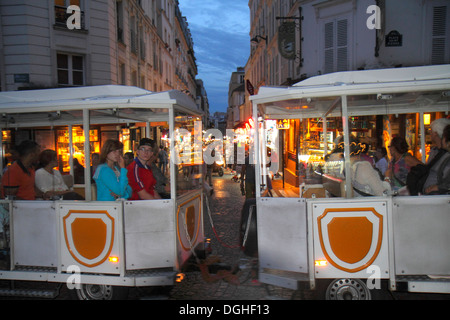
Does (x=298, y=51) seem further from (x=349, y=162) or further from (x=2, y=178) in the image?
(x=2, y=178)

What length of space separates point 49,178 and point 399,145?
5.14 m

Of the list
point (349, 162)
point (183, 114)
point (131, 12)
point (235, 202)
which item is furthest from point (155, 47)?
point (349, 162)

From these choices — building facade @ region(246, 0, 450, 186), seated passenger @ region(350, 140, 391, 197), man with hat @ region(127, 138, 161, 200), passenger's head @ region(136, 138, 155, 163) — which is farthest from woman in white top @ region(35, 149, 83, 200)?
building facade @ region(246, 0, 450, 186)

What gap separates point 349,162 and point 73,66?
14.2 m

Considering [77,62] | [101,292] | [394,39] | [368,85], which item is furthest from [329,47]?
[101,292]

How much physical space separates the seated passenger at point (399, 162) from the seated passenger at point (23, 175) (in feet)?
16.2

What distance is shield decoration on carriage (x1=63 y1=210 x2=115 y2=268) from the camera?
13.4 ft

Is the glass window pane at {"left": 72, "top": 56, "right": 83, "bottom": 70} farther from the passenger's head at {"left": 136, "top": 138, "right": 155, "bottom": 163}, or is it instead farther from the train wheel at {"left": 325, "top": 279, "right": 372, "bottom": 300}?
the train wheel at {"left": 325, "top": 279, "right": 372, "bottom": 300}

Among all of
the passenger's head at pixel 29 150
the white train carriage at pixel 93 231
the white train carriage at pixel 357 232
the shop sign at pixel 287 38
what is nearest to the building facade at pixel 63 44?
the shop sign at pixel 287 38

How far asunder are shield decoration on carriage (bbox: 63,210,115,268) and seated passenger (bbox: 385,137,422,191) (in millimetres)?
3817

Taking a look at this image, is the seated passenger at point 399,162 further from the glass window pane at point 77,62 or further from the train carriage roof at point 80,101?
the glass window pane at point 77,62

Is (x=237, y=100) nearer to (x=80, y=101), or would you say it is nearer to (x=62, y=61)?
(x=62, y=61)

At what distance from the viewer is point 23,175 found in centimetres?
454
